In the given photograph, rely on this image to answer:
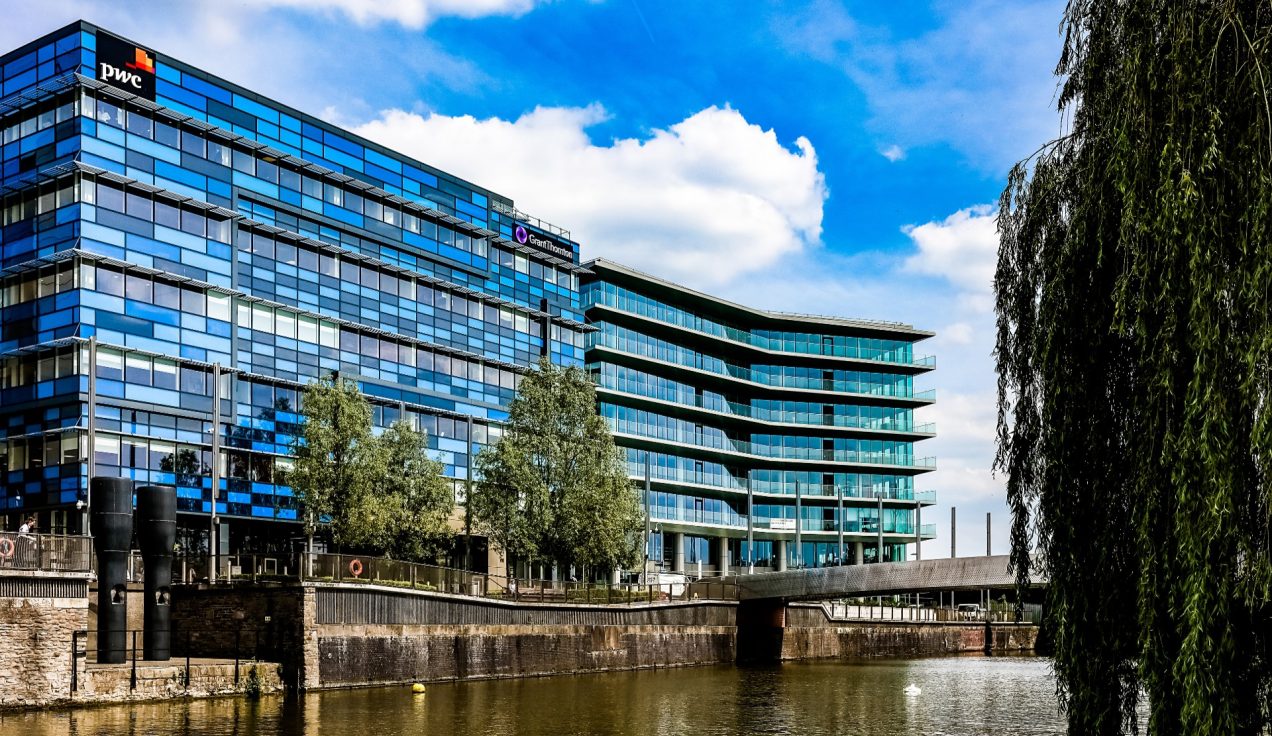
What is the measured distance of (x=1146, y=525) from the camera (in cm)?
1380

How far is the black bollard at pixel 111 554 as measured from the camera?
3703 centimetres

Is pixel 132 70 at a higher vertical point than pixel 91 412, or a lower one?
higher

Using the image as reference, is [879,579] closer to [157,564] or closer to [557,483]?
[557,483]

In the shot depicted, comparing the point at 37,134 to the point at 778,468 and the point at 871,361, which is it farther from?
the point at 871,361

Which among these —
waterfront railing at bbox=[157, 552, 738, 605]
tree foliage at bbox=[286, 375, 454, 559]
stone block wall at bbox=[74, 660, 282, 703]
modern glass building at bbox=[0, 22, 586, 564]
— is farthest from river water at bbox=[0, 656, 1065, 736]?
modern glass building at bbox=[0, 22, 586, 564]

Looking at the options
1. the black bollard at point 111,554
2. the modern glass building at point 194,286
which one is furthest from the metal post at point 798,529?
the black bollard at point 111,554

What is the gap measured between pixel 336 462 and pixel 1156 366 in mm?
42803

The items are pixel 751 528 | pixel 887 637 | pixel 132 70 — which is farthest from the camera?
pixel 751 528

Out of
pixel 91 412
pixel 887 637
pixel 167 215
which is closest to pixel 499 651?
pixel 91 412

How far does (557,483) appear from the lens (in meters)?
59.5

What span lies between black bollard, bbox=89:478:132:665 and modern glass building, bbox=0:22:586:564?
33.3 feet

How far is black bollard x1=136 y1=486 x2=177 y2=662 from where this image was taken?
130 feet

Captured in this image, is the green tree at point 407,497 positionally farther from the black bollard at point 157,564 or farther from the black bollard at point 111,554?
the black bollard at point 111,554

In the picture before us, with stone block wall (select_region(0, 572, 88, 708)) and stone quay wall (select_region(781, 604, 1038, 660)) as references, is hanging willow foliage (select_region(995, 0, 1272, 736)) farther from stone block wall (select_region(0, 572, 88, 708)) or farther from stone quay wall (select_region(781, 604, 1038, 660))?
stone quay wall (select_region(781, 604, 1038, 660))
